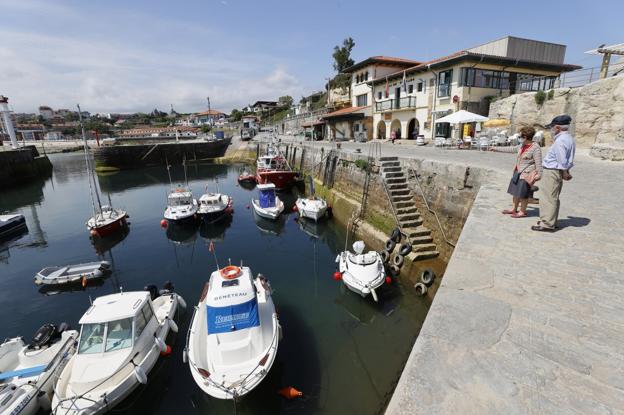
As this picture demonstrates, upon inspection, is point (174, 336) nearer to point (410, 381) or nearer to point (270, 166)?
point (410, 381)

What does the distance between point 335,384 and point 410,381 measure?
617cm

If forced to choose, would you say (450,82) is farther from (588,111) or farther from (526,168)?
(526,168)

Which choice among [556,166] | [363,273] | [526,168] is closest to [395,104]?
[363,273]

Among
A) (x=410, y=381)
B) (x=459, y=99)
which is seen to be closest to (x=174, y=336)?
(x=410, y=381)

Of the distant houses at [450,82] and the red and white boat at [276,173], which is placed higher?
the distant houses at [450,82]

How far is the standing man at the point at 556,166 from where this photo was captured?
550 centimetres

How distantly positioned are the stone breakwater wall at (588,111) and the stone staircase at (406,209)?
30.2ft

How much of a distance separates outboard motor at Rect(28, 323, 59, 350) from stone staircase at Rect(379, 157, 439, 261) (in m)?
12.9

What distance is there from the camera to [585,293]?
3.97m

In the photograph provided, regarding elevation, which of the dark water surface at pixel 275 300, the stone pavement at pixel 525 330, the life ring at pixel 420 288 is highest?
the stone pavement at pixel 525 330

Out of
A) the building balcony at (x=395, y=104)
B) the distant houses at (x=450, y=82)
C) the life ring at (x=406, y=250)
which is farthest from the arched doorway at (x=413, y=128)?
the life ring at (x=406, y=250)

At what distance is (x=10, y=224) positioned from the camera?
21.2 metres

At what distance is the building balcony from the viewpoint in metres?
30.0

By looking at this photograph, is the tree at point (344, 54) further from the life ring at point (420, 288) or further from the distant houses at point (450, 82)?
the life ring at point (420, 288)
